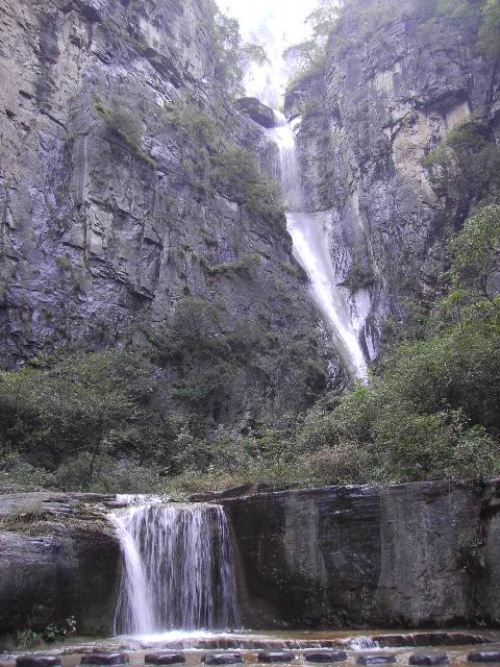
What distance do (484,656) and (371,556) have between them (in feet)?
9.65

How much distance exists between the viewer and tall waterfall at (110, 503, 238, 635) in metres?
9.91

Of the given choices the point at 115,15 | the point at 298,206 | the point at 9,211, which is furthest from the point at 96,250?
the point at 298,206

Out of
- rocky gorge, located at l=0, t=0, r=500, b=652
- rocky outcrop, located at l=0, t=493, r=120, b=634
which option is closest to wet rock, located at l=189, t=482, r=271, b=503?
rocky gorge, located at l=0, t=0, r=500, b=652

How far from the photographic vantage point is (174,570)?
1045cm

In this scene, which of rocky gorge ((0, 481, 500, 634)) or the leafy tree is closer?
rocky gorge ((0, 481, 500, 634))

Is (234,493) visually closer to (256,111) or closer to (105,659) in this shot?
(105,659)

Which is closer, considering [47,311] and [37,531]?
[37,531]

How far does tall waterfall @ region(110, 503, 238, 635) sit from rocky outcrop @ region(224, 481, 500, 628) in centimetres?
37

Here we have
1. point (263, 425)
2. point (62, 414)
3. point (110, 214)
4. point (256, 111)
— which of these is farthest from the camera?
point (256, 111)

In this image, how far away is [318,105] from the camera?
41656mm

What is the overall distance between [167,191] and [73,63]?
23.2ft

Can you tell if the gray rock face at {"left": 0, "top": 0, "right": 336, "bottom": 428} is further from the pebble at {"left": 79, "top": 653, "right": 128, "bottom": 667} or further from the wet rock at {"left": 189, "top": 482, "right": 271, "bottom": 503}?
the pebble at {"left": 79, "top": 653, "right": 128, "bottom": 667}

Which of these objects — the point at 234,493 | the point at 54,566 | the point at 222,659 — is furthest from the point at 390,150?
the point at 222,659

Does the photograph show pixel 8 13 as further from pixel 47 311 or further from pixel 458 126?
pixel 458 126
